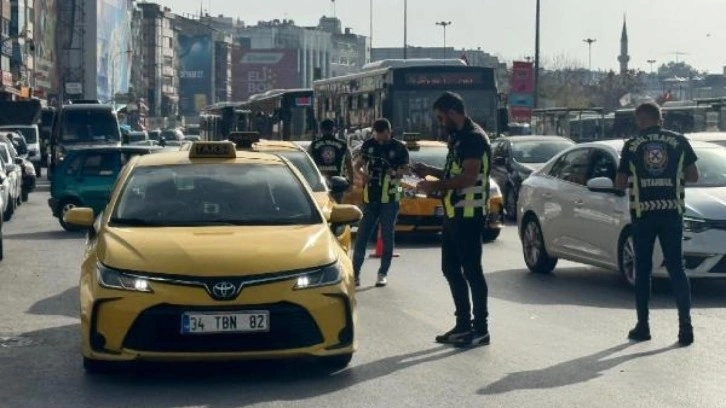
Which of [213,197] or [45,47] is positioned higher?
[45,47]

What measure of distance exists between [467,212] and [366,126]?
2142cm

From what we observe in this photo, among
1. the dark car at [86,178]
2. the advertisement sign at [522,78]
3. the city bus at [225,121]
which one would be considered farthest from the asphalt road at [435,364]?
the advertisement sign at [522,78]

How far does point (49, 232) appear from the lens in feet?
82.1

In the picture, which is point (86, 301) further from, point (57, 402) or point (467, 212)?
point (467, 212)

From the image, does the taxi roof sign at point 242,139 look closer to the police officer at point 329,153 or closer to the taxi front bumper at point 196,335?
the police officer at point 329,153

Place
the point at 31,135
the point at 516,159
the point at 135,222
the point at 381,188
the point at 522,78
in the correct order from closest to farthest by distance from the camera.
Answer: the point at 135,222 < the point at 381,188 < the point at 516,159 < the point at 522,78 < the point at 31,135

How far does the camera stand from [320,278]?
9.45 meters

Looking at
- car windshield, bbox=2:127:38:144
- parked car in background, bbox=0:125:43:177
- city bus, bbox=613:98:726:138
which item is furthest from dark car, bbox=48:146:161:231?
car windshield, bbox=2:127:38:144

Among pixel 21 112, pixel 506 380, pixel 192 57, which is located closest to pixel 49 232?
pixel 506 380

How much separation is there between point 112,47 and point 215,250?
4691 inches

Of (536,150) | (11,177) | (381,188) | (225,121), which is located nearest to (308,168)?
(381,188)

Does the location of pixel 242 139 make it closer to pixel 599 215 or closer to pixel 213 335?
pixel 599 215

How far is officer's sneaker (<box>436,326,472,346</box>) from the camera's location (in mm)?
11102

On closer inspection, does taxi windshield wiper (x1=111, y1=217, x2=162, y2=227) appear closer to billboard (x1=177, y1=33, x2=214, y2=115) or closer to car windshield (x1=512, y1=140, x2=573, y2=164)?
car windshield (x1=512, y1=140, x2=573, y2=164)
